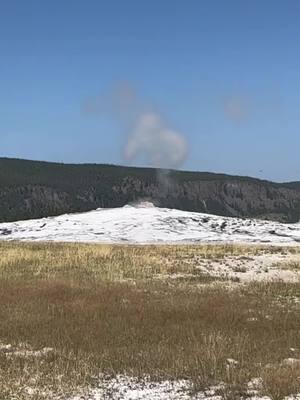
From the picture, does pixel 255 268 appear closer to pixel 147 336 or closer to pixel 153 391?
pixel 147 336

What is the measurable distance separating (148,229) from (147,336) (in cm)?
4643

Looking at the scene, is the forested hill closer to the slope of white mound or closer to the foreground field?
the slope of white mound

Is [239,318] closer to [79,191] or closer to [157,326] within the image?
[157,326]

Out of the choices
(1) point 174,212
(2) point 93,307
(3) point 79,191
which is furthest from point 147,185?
(2) point 93,307

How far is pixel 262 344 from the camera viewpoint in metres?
12.1

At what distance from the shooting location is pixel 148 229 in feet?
194

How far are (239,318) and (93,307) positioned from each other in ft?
13.0

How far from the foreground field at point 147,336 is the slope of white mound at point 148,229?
3038 cm

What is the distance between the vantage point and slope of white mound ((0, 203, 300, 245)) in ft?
186

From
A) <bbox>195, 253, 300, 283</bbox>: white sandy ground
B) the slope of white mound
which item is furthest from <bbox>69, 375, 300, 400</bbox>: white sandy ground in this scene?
the slope of white mound

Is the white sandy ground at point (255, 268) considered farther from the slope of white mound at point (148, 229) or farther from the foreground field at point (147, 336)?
the slope of white mound at point (148, 229)

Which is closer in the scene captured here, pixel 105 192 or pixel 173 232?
pixel 173 232

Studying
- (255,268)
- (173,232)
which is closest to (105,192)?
(173,232)

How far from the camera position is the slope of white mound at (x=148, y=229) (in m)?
56.7
